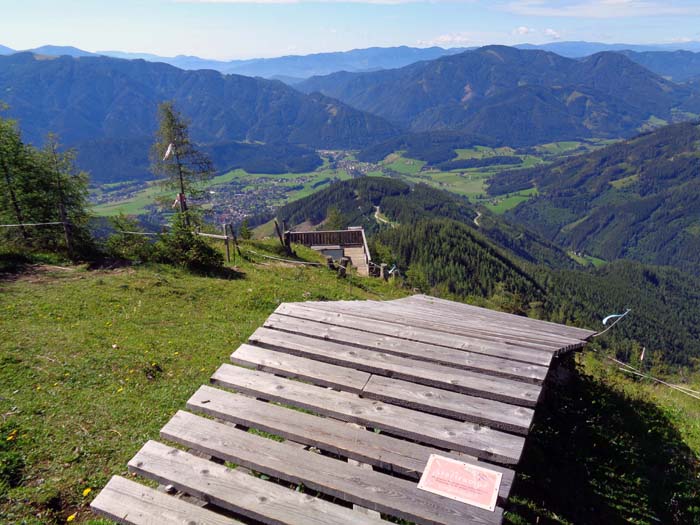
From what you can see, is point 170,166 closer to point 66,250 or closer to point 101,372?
point 66,250

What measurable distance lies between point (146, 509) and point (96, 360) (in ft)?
24.2

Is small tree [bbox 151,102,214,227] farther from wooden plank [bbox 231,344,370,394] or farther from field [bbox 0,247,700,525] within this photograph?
wooden plank [bbox 231,344,370,394]

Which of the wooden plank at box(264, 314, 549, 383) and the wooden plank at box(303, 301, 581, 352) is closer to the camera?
the wooden plank at box(264, 314, 549, 383)

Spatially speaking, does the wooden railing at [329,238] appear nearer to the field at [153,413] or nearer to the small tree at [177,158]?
the small tree at [177,158]

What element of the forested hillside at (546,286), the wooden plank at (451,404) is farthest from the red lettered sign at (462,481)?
the forested hillside at (546,286)

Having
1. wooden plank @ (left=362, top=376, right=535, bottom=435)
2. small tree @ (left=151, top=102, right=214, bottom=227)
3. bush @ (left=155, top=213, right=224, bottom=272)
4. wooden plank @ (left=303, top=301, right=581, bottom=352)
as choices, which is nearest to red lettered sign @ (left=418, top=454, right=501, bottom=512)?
wooden plank @ (left=362, top=376, right=535, bottom=435)

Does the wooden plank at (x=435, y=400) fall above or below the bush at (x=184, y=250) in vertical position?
above

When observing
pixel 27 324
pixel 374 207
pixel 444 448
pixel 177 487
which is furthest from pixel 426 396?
pixel 374 207

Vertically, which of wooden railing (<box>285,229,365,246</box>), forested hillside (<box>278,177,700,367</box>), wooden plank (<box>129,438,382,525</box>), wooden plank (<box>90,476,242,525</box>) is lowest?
forested hillside (<box>278,177,700,367</box>)

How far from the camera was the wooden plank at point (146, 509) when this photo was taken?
3344 mm

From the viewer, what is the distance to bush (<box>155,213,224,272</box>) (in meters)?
18.8

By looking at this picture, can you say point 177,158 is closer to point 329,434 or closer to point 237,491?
point 329,434

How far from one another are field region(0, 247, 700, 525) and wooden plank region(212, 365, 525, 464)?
8.45ft

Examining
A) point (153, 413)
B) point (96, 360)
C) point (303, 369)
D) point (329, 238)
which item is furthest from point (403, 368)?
point (329, 238)
